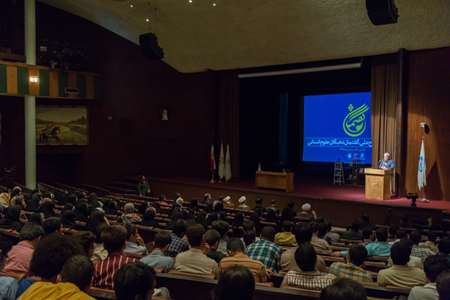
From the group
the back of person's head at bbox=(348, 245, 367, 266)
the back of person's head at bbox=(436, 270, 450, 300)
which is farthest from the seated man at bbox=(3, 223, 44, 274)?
the back of person's head at bbox=(436, 270, 450, 300)

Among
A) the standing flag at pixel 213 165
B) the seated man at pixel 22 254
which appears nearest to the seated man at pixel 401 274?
the seated man at pixel 22 254

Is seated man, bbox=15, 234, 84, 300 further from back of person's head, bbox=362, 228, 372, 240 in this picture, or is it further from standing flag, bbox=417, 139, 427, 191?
standing flag, bbox=417, 139, 427, 191

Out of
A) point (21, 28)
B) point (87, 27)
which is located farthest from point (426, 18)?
point (21, 28)

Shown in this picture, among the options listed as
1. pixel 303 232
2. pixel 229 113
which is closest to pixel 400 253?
pixel 303 232

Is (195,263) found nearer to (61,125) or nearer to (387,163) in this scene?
(387,163)

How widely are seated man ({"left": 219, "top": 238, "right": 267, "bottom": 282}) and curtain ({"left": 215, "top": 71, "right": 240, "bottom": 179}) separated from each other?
9.93m

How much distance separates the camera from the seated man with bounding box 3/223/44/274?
3756mm

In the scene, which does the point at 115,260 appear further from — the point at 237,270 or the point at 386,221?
the point at 386,221

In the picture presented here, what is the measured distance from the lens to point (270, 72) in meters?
12.8

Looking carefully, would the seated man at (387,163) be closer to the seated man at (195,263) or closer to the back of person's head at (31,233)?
the seated man at (195,263)

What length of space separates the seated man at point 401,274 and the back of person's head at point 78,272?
2332mm

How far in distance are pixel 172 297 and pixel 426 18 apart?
8353 millimetres

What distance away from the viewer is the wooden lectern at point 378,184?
9.81m

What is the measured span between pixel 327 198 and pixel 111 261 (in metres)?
7.61
